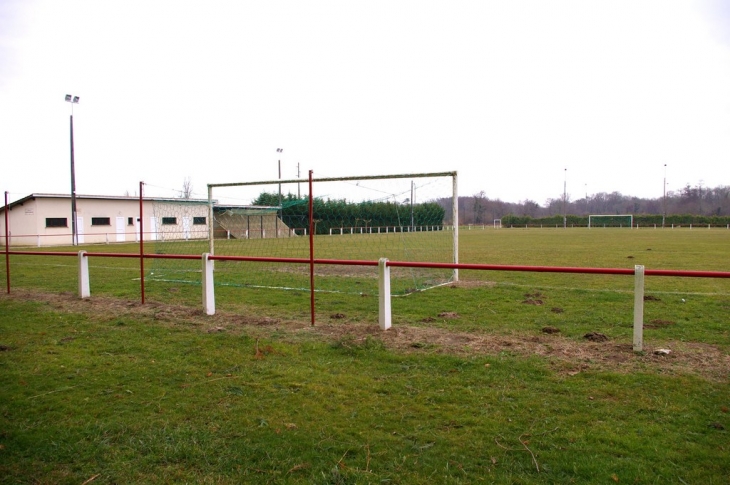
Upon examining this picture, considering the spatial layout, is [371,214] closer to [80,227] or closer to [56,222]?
[80,227]

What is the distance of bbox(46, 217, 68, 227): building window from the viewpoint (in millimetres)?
35812

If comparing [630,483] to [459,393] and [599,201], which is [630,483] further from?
[599,201]

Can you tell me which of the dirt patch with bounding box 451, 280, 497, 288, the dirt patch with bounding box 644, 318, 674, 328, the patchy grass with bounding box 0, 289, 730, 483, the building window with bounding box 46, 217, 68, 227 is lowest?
the patchy grass with bounding box 0, 289, 730, 483

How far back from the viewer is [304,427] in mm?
3861

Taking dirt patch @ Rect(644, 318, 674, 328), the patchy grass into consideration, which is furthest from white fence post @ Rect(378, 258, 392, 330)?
dirt patch @ Rect(644, 318, 674, 328)

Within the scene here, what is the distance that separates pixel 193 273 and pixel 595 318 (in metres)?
11.1

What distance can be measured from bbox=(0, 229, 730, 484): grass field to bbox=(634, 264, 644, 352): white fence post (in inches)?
6.9

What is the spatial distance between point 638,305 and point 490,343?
63.8 inches

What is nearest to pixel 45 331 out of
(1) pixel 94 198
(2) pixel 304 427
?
(2) pixel 304 427

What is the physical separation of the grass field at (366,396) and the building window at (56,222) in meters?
31.6

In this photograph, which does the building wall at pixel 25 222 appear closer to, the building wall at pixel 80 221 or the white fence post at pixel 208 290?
the building wall at pixel 80 221

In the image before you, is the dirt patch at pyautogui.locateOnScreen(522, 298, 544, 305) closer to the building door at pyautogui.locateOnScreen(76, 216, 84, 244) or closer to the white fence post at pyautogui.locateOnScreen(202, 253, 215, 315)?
the white fence post at pyautogui.locateOnScreen(202, 253, 215, 315)

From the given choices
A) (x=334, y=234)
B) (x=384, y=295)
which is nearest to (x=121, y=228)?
(x=334, y=234)

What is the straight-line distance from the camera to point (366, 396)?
4457 mm
